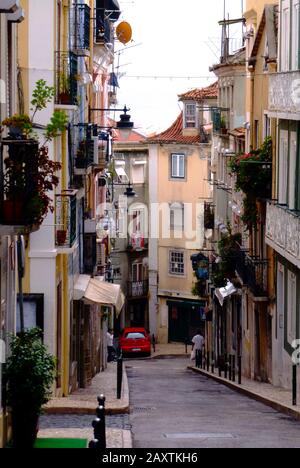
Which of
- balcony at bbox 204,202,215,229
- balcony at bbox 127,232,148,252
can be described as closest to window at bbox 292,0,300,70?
balcony at bbox 204,202,215,229

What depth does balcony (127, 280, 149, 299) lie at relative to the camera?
71.4m

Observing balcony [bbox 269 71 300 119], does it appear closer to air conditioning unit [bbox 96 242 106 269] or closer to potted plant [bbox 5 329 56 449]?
potted plant [bbox 5 329 56 449]

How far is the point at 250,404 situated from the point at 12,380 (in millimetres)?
10774

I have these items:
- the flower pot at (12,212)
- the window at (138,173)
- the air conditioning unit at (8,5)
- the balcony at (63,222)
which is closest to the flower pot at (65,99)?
the balcony at (63,222)

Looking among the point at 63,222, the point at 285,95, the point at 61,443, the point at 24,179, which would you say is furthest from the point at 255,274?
the point at 24,179

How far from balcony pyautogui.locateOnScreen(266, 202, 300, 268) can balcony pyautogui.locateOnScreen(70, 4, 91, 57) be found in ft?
19.7

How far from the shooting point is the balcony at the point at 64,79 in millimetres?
26398

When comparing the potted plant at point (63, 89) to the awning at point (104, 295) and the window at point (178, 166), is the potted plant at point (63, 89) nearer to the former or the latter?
the awning at point (104, 295)

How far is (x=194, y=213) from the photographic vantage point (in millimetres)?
67000

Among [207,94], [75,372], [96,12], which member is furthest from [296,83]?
[207,94]

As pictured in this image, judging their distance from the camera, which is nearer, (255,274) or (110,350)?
(255,274)

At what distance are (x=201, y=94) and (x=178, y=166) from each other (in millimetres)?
4624

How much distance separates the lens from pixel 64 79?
26.8m

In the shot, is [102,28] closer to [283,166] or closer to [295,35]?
[283,166]
